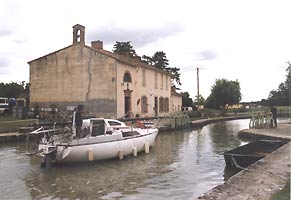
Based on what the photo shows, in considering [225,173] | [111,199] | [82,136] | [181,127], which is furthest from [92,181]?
[181,127]

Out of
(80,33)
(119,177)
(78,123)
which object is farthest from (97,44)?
(119,177)

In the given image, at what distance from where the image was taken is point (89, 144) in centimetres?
1599

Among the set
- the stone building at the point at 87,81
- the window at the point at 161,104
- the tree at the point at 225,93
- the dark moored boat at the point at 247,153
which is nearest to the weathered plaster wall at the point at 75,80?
the stone building at the point at 87,81

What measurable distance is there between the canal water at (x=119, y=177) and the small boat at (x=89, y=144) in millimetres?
375

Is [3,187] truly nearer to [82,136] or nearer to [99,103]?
[82,136]

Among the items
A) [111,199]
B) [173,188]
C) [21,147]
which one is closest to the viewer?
[111,199]

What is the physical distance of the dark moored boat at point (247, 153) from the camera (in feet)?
44.2

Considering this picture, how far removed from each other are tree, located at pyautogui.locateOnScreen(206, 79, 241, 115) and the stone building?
33910 mm

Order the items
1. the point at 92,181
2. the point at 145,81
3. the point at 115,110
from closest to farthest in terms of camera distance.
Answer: the point at 92,181
the point at 115,110
the point at 145,81

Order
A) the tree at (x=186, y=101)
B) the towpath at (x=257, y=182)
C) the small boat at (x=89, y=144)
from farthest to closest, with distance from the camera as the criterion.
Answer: the tree at (x=186, y=101) < the small boat at (x=89, y=144) < the towpath at (x=257, y=182)

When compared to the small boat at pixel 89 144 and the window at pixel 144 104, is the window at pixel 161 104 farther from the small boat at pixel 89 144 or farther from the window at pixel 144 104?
the small boat at pixel 89 144

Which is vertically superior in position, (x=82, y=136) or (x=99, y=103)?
(x=99, y=103)

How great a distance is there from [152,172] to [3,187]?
5.52 meters

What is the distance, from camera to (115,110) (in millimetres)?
34188
